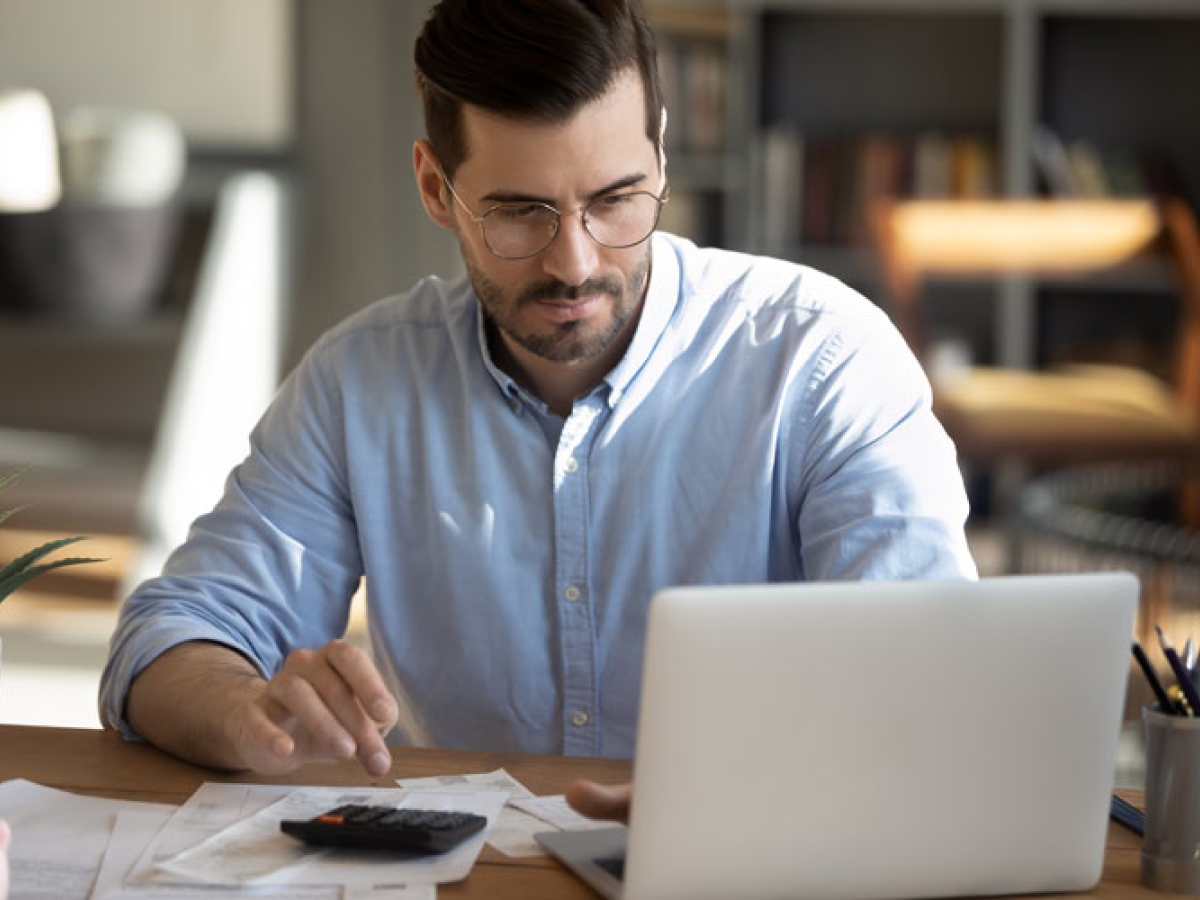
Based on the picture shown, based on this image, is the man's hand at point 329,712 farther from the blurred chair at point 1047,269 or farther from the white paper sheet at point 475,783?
the blurred chair at point 1047,269

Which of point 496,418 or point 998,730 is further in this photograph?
point 496,418

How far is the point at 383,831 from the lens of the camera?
1066mm

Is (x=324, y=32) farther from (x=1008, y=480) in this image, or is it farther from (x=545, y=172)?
(x=545, y=172)

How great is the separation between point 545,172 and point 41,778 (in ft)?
2.10

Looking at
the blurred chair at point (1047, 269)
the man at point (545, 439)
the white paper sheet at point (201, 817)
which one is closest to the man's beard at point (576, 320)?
the man at point (545, 439)

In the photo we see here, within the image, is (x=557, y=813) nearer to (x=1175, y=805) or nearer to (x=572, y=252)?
(x=1175, y=805)

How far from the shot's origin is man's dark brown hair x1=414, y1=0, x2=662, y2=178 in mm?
1452

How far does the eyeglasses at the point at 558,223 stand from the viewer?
1.48 m

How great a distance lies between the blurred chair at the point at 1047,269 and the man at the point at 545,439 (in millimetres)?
2029

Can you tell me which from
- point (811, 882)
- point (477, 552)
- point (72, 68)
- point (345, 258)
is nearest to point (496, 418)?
point (477, 552)

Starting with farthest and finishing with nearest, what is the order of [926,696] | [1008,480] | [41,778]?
[1008,480], [41,778], [926,696]

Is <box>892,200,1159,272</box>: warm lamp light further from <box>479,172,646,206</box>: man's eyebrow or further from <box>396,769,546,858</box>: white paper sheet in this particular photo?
<box>396,769,546,858</box>: white paper sheet

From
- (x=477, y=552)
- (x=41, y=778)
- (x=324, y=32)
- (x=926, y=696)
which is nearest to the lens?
(x=926, y=696)

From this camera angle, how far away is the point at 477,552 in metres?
1.58
